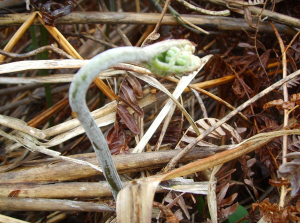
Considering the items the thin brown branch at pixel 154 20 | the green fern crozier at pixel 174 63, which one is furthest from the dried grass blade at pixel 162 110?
the green fern crozier at pixel 174 63

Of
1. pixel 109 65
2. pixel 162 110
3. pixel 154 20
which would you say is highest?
pixel 154 20

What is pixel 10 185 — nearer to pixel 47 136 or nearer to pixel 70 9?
pixel 47 136

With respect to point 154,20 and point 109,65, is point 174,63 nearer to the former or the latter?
point 109,65

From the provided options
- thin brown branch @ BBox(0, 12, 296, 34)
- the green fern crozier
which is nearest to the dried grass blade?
thin brown branch @ BBox(0, 12, 296, 34)

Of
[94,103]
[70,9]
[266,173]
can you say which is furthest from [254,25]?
[94,103]

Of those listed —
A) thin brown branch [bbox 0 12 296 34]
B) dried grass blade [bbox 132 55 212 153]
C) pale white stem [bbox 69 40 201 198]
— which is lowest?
pale white stem [bbox 69 40 201 198]

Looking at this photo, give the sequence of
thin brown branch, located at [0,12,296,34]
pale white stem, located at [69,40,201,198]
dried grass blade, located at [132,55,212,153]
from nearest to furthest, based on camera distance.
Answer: pale white stem, located at [69,40,201,198]
dried grass blade, located at [132,55,212,153]
thin brown branch, located at [0,12,296,34]

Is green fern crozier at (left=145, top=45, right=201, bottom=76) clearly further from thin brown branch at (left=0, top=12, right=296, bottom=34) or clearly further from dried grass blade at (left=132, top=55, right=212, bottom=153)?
thin brown branch at (left=0, top=12, right=296, bottom=34)

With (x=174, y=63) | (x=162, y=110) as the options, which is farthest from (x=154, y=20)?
(x=174, y=63)

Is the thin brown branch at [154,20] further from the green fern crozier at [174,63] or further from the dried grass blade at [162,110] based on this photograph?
the green fern crozier at [174,63]

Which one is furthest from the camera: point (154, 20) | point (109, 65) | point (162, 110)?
point (154, 20)

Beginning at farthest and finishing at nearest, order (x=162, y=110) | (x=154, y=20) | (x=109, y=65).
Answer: (x=154, y=20), (x=162, y=110), (x=109, y=65)
